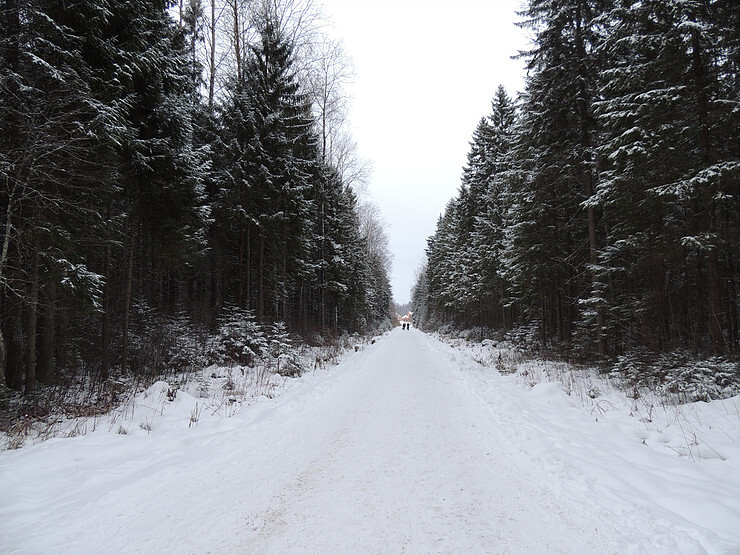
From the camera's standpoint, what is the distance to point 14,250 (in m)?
5.83

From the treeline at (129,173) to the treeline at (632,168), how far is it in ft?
31.7

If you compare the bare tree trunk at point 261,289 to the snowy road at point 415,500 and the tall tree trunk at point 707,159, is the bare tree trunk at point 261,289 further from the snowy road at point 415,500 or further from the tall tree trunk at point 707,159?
the tall tree trunk at point 707,159

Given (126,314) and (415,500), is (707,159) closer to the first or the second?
(415,500)

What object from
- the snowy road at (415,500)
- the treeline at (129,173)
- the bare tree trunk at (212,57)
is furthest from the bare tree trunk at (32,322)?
the bare tree trunk at (212,57)

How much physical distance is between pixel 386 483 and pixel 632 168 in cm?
909

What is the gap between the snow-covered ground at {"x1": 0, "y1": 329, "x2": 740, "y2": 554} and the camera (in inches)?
102

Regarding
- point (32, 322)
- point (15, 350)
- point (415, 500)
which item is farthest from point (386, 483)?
point (15, 350)

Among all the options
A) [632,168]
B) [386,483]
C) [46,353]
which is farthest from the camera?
[632,168]

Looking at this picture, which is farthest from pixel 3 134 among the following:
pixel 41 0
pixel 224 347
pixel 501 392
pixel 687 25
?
pixel 687 25

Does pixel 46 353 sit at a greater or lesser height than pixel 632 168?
lesser

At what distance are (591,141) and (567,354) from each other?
7.66m

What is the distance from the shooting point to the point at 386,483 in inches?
137

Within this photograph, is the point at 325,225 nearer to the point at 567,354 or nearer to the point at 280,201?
the point at 280,201

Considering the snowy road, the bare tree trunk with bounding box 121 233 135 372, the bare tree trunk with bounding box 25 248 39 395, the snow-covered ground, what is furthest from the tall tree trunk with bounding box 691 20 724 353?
the bare tree trunk with bounding box 121 233 135 372
